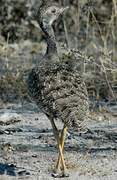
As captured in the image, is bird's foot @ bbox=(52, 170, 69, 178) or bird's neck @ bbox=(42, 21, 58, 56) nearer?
bird's foot @ bbox=(52, 170, 69, 178)

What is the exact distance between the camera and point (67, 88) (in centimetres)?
546

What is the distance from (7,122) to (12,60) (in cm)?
302

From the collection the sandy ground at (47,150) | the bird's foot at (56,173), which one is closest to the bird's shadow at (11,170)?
the sandy ground at (47,150)

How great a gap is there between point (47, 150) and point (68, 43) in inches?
155

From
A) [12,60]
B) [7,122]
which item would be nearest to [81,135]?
[7,122]

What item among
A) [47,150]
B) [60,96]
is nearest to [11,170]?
[47,150]

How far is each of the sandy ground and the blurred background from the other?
85cm

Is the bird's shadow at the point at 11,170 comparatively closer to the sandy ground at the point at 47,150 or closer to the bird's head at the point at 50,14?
the sandy ground at the point at 47,150

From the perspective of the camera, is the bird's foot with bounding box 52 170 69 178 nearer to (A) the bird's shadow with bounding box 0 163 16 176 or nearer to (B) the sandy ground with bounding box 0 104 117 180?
(B) the sandy ground with bounding box 0 104 117 180

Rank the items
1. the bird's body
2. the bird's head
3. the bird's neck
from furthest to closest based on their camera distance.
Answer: the bird's head → the bird's neck → the bird's body

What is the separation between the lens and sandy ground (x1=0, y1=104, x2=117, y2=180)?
225 inches

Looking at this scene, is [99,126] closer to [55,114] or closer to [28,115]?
[28,115]

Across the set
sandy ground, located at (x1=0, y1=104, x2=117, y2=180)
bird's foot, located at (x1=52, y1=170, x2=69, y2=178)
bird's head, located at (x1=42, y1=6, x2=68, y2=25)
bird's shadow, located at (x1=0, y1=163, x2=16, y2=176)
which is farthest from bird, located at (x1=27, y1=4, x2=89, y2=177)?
bird's head, located at (x1=42, y1=6, x2=68, y2=25)

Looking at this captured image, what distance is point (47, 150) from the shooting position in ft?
20.9
